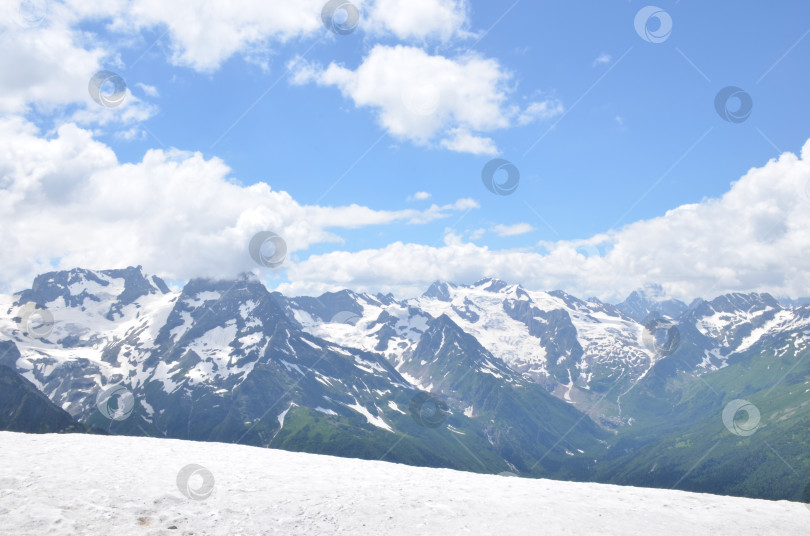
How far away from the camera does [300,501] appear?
22.1 meters

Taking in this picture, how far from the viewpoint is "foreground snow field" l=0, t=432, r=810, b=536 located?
19.2 m

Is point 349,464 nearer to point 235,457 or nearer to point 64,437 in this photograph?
point 235,457

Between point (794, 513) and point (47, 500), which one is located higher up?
point (47, 500)

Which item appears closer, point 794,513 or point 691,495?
point 794,513

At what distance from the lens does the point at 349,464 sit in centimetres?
3048

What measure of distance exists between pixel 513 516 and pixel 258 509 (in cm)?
1148

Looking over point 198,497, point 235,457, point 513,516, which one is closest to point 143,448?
point 235,457

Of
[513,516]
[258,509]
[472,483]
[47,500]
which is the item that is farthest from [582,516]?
[47,500]

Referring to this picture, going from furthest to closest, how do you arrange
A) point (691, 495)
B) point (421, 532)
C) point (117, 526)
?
point (691, 495) → point (421, 532) → point (117, 526)

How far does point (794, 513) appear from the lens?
1017 inches

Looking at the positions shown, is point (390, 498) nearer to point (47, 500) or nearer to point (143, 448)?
point (47, 500)

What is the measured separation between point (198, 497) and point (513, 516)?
14.2 meters

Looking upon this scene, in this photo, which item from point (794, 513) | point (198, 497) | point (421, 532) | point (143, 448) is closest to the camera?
point (421, 532)

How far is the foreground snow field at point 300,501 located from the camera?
1919 cm
